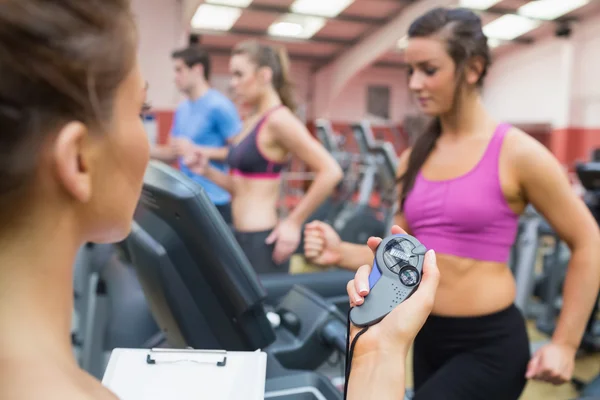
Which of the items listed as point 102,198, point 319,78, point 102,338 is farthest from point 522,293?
point 319,78

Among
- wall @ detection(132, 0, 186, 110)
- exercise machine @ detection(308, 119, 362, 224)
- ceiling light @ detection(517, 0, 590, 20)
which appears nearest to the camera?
exercise machine @ detection(308, 119, 362, 224)

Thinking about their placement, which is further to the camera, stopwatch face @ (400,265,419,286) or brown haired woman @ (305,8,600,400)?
brown haired woman @ (305,8,600,400)

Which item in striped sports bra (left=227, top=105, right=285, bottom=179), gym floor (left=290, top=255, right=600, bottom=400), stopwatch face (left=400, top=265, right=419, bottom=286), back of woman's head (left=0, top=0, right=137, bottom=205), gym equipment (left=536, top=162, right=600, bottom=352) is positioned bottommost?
gym floor (left=290, top=255, right=600, bottom=400)

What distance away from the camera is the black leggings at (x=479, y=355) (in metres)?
1.17

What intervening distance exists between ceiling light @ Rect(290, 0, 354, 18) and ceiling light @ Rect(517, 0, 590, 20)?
9.38 feet

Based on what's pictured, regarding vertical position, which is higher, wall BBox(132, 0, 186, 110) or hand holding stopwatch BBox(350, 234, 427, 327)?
wall BBox(132, 0, 186, 110)

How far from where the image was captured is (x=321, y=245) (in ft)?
4.18

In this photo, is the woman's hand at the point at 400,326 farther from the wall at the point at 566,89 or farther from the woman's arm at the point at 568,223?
the wall at the point at 566,89

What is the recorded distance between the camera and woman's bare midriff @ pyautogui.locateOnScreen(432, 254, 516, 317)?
1240 mm

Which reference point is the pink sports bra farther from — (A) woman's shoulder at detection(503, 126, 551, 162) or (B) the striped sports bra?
(B) the striped sports bra

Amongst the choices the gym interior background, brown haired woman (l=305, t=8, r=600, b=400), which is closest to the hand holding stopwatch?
brown haired woman (l=305, t=8, r=600, b=400)

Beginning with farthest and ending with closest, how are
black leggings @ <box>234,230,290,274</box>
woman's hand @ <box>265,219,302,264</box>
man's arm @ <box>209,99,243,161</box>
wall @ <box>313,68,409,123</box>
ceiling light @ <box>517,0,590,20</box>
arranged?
wall @ <box>313,68,409,123</box>, ceiling light @ <box>517,0,590,20</box>, man's arm @ <box>209,99,243,161</box>, black leggings @ <box>234,230,290,274</box>, woman's hand @ <box>265,219,302,264</box>

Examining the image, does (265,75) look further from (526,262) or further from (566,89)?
(566,89)

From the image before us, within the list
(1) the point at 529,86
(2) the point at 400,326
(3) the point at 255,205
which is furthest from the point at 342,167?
(2) the point at 400,326
